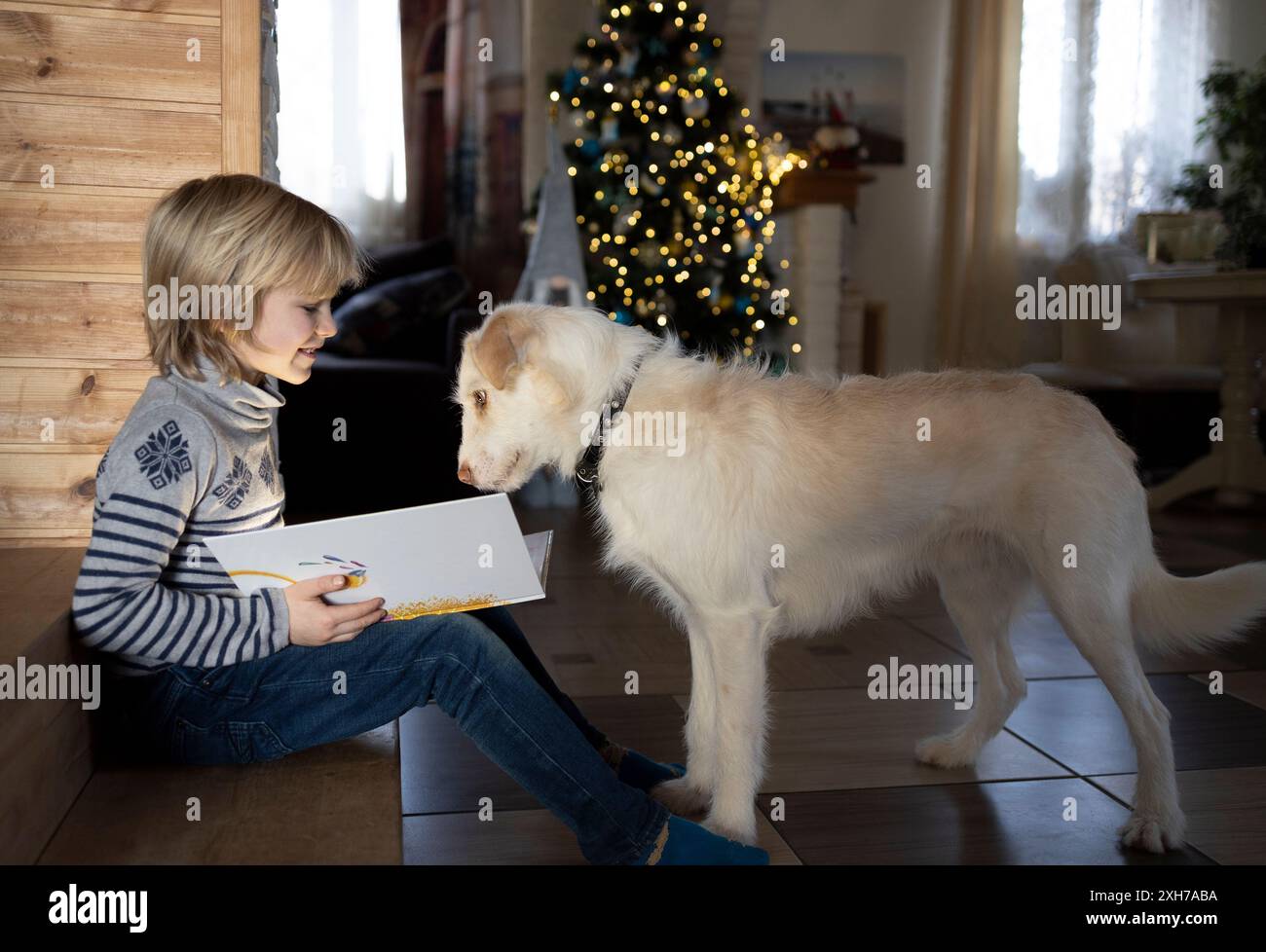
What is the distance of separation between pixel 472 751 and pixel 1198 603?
1.45 m

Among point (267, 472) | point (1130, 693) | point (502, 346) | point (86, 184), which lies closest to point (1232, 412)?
point (1130, 693)

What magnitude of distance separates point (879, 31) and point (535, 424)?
7.01m

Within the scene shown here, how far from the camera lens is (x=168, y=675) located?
1597mm

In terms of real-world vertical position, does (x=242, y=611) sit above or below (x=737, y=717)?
above

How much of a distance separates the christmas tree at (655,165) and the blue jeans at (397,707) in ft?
13.6

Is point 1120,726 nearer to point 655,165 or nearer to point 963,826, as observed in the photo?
point 963,826

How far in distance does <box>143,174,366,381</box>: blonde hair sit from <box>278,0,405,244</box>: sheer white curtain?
552 centimetres

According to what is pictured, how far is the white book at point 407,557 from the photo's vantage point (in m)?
1.49

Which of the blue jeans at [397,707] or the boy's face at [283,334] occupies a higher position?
the boy's face at [283,334]

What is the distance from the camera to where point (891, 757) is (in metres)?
2.35

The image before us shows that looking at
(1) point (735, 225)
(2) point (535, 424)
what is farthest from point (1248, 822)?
(1) point (735, 225)

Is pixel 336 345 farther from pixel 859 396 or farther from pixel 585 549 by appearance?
pixel 859 396

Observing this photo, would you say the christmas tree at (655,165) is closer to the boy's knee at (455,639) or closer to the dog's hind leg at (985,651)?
the dog's hind leg at (985,651)

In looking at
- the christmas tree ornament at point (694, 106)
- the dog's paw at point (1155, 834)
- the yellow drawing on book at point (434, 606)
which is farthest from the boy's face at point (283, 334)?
the christmas tree ornament at point (694, 106)
